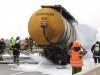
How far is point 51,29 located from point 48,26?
245 mm

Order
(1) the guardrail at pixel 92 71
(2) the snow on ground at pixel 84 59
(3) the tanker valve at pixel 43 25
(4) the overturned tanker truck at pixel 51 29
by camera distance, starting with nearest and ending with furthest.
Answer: (1) the guardrail at pixel 92 71 → (2) the snow on ground at pixel 84 59 → (3) the tanker valve at pixel 43 25 → (4) the overturned tanker truck at pixel 51 29

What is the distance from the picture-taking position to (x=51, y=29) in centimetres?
1706

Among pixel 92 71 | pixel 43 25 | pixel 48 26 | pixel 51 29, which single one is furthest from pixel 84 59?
pixel 92 71

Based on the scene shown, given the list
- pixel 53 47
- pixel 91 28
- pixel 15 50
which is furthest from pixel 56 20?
pixel 91 28

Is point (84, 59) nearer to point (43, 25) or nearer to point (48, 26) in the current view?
point (48, 26)

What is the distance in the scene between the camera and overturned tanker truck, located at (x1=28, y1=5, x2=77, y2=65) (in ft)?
55.8

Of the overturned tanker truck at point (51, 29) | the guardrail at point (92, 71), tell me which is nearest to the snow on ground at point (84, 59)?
the overturned tanker truck at point (51, 29)

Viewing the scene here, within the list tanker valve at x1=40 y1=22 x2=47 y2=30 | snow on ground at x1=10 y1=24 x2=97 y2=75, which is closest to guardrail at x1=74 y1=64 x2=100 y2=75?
snow on ground at x1=10 y1=24 x2=97 y2=75

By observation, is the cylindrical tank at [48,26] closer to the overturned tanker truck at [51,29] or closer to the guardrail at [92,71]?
the overturned tanker truck at [51,29]

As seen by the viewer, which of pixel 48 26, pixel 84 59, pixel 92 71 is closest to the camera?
pixel 92 71

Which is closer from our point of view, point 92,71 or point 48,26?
point 92,71

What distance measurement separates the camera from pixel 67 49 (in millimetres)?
18891

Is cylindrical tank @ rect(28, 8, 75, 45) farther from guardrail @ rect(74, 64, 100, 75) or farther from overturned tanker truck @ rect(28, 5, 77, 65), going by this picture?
guardrail @ rect(74, 64, 100, 75)

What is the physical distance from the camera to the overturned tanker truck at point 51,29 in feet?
55.8
